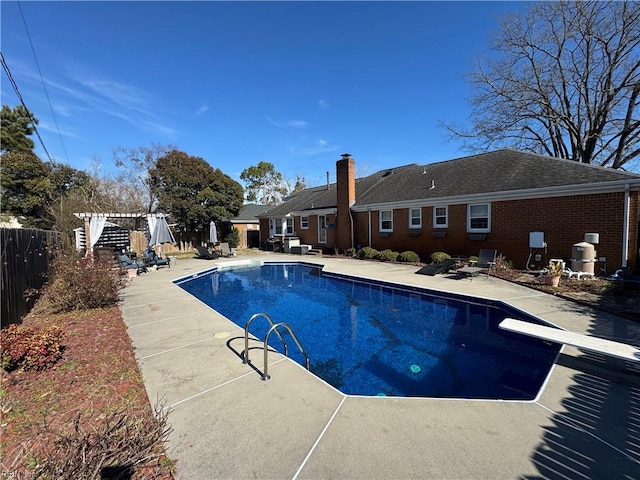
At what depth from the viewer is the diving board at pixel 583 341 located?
3.97m

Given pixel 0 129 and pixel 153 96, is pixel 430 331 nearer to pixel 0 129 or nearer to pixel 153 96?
pixel 153 96

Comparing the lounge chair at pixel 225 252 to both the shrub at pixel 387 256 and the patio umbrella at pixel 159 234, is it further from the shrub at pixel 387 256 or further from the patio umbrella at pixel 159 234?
the shrub at pixel 387 256

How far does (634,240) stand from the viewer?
9.15 meters

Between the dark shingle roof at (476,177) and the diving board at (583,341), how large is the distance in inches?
303

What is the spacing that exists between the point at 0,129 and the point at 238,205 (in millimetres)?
19894

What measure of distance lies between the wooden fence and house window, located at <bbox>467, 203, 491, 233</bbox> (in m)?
15.1

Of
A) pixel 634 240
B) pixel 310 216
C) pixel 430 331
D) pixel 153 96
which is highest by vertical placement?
pixel 153 96

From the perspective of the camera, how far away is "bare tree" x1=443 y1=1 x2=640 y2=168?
1528cm

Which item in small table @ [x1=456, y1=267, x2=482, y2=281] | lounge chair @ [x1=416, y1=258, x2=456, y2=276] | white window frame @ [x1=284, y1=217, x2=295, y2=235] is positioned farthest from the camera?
white window frame @ [x1=284, y1=217, x2=295, y2=235]

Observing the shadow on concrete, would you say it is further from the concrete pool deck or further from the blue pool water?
the blue pool water

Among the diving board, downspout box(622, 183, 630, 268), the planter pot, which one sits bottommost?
the diving board

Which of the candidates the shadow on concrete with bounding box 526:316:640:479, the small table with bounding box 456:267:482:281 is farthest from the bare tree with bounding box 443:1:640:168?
the shadow on concrete with bounding box 526:316:640:479

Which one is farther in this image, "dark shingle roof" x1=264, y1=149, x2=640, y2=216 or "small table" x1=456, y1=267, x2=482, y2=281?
"dark shingle roof" x1=264, y1=149, x2=640, y2=216

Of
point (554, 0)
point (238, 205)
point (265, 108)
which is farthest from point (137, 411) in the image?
point (554, 0)
